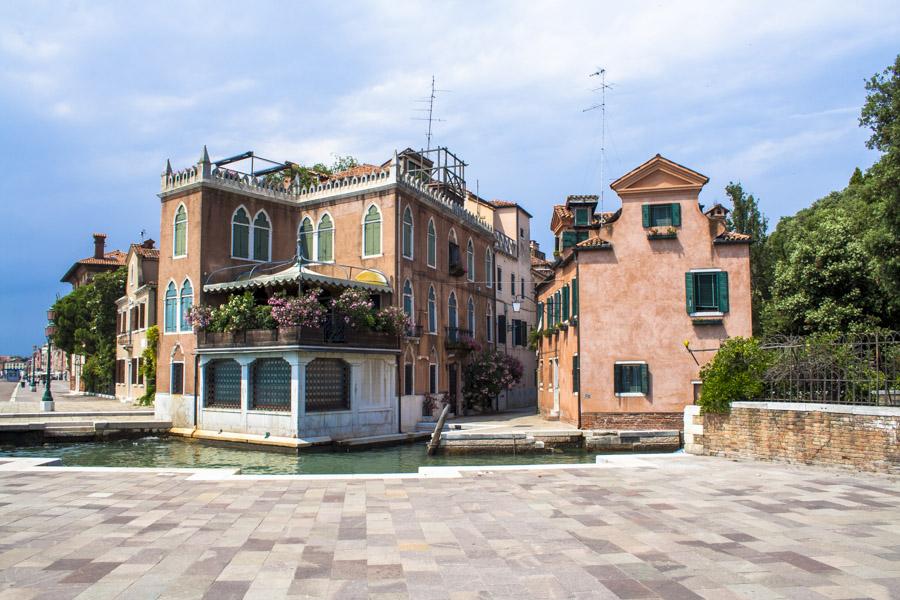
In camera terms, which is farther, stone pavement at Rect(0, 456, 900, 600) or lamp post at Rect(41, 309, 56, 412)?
lamp post at Rect(41, 309, 56, 412)

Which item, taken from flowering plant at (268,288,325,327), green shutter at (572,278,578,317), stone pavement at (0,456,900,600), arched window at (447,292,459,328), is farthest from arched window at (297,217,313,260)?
stone pavement at (0,456,900,600)

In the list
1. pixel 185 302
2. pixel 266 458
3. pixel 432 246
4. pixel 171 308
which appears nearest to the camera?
pixel 266 458

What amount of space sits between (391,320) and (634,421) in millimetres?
9016

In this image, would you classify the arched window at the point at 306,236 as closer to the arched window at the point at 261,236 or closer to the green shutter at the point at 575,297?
the arched window at the point at 261,236

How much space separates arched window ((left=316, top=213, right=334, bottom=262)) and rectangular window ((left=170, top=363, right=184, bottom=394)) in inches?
269

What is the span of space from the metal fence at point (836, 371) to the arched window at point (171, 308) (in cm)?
2099

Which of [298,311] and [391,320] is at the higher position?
[298,311]

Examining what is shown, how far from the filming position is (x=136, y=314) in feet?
121

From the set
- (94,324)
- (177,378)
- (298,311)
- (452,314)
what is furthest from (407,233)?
(94,324)

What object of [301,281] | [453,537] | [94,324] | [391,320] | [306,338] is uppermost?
[301,281]

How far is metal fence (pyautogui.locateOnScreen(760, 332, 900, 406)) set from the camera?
12023 mm

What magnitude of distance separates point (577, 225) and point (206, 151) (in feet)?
49.7

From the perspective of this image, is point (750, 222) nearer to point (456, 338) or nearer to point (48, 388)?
point (456, 338)

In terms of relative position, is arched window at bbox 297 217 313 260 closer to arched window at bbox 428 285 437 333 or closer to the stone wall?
arched window at bbox 428 285 437 333
